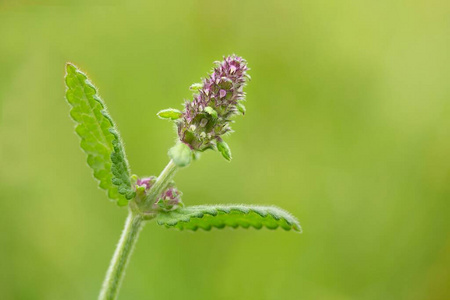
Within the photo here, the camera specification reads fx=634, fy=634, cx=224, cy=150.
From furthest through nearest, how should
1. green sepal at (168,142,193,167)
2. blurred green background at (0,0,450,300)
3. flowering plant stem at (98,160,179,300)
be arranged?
blurred green background at (0,0,450,300) → flowering plant stem at (98,160,179,300) → green sepal at (168,142,193,167)

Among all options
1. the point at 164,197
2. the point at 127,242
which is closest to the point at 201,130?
the point at 164,197

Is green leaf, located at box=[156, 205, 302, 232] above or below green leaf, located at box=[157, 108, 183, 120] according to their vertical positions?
below

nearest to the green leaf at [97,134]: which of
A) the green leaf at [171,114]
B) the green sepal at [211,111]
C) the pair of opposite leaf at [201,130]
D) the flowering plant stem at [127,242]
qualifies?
the pair of opposite leaf at [201,130]

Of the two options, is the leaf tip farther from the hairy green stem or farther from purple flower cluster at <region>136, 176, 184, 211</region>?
the hairy green stem

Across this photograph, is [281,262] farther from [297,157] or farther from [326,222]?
[297,157]

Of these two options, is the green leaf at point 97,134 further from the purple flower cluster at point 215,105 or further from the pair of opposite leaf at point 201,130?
the purple flower cluster at point 215,105

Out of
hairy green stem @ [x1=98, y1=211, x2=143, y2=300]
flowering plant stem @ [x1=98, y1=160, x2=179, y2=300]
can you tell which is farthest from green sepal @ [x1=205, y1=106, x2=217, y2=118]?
Answer: hairy green stem @ [x1=98, y1=211, x2=143, y2=300]

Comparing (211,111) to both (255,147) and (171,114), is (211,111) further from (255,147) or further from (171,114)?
(255,147)

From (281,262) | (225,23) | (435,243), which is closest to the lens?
(281,262)

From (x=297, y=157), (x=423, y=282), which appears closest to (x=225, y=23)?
(x=297, y=157)
